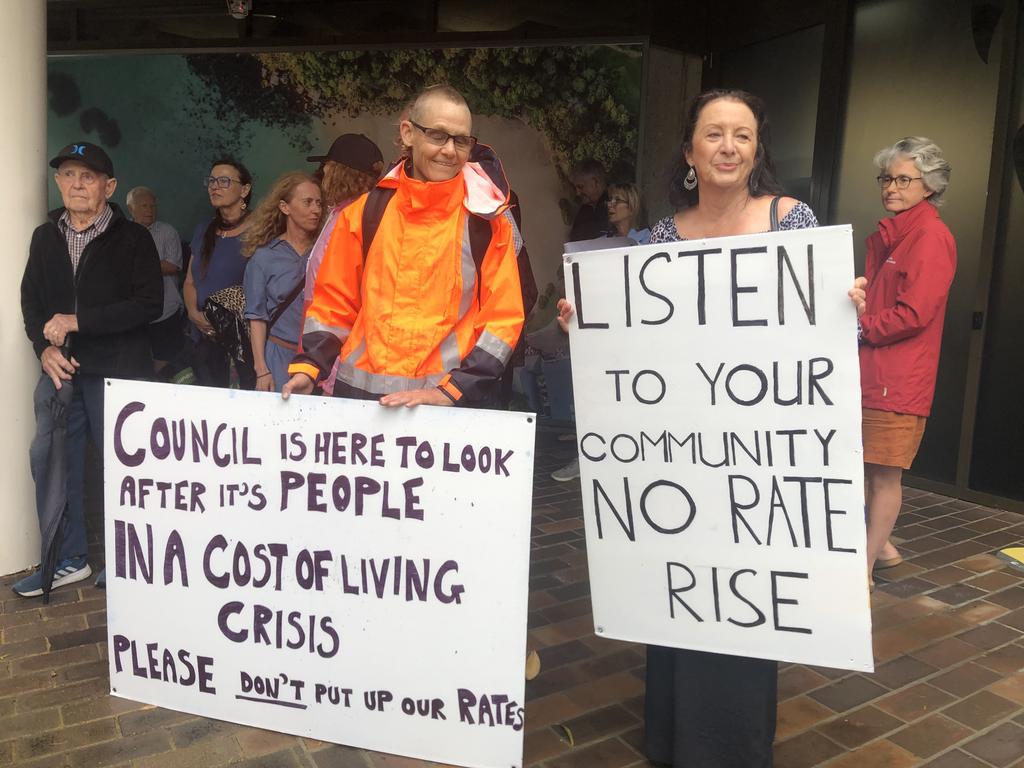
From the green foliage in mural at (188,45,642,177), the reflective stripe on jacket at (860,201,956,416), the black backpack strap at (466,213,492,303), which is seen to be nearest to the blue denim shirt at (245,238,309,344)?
the black backpack strap at (466,213,492,303)

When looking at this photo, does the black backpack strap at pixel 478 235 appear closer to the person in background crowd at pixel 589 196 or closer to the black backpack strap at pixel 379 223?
the black backpack strap at pixel 379 223

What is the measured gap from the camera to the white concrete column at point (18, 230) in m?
4.00

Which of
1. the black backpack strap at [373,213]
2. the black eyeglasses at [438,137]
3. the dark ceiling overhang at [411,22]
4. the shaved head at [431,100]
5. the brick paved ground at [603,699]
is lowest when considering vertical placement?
the brick paved ground at [603,699]

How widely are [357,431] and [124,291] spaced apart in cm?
191

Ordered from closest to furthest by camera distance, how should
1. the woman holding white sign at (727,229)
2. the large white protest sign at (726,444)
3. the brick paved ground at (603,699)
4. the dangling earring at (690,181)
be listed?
the large white protest sign at (726,444)
the woman holding white sign at (727,229)
the dangling earring at (690,181)
the brick paved ground at (603,699)

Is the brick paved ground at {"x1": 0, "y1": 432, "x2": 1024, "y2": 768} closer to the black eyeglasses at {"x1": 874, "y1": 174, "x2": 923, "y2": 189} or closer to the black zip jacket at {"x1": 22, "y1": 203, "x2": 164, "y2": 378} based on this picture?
the black zip jacket at {"x1": 22, "y1": 203, "x2": 164, "y2": 378}

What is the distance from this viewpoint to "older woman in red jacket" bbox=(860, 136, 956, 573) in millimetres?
3861

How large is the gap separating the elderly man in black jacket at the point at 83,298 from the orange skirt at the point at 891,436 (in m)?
3.23

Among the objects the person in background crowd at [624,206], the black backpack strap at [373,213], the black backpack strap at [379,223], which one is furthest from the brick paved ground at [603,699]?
the person in background crowd at [624,206]

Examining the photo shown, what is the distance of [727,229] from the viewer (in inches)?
98.7

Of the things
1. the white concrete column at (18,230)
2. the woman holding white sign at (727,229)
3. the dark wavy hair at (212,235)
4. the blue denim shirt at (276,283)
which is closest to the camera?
the woman holding white sign at (727,229)

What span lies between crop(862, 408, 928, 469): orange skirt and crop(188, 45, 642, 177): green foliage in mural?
344 centimetres

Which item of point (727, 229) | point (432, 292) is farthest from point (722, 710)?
point (432, 292)

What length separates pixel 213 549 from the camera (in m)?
2.74
